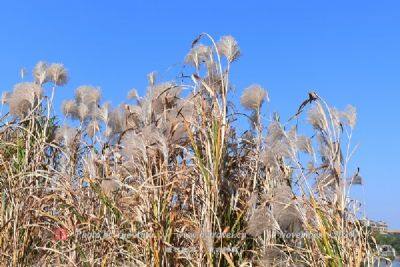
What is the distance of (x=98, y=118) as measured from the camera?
484cm

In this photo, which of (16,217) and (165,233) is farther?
(16,217)

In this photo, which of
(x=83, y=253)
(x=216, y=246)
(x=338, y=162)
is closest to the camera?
(x=338, y=162)

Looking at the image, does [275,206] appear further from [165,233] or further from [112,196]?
[112,196]

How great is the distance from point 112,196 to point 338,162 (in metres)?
1.47

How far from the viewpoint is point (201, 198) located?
10.4ft

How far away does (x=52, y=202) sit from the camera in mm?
4043

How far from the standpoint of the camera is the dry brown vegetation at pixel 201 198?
9.69ft

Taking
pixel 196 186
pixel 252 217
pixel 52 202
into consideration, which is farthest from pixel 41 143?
pixel 252 217

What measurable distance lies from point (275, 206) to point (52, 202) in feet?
5.64

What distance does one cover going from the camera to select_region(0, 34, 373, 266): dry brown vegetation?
295 cm

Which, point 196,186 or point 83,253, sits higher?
point 196,186

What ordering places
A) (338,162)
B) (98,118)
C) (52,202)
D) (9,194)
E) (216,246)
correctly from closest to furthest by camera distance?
(338,162), (216,246), (9,194), (52,202), (98,118)

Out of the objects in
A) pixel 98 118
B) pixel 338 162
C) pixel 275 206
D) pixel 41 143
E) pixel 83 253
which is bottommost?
pixel 83 253

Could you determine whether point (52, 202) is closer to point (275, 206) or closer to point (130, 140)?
point (130, 140)
